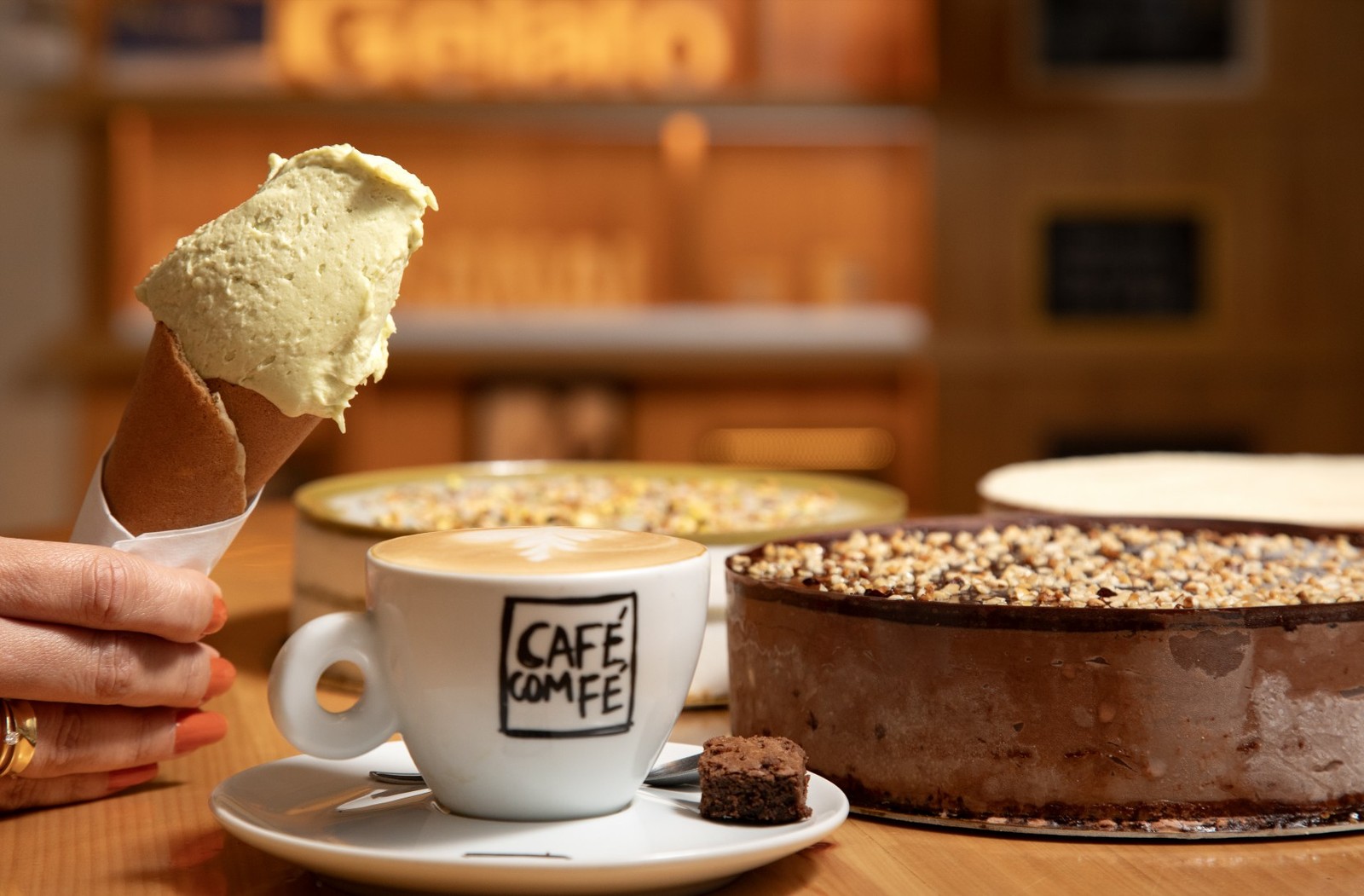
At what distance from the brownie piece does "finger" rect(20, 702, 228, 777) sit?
305 millimetres

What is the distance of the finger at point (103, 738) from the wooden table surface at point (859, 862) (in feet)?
0.08

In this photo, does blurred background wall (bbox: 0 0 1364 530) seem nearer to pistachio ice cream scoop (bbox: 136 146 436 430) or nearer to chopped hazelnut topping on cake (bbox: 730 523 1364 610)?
chopped hazelnut topping on cake (bbox: 730 523 1364 610)

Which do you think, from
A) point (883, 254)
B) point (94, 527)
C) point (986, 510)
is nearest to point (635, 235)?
point (883, 254)

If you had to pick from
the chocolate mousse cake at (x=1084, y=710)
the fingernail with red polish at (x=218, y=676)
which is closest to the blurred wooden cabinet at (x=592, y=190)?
the fingernail with red polish at (x=218, y=676)

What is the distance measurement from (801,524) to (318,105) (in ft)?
8.87

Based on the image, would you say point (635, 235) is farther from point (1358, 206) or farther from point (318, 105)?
point (1358, 206)

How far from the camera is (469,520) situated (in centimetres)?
105

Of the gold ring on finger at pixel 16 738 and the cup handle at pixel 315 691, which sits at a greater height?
the cup handle at pixel 315 691

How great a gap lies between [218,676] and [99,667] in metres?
0.07

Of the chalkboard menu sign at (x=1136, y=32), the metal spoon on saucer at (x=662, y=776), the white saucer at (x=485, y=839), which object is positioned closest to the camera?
the white saucer at (x=485, y=839)

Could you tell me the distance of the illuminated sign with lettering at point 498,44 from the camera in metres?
3.51

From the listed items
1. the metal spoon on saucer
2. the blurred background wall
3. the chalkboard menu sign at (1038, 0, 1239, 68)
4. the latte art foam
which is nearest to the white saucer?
the metal spoon on saucer

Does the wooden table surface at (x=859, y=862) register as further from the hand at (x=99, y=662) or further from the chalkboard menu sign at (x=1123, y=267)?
the chalkboard menu sign at (x=1123, y=267)

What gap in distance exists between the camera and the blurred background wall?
347 centimetres
